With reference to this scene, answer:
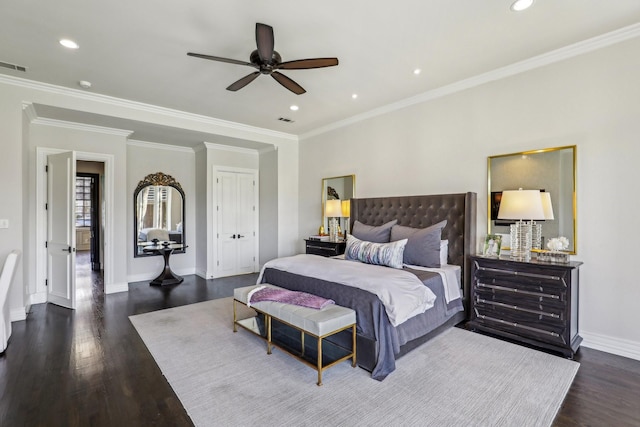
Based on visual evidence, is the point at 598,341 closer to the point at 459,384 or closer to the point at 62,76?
the point at 459,384

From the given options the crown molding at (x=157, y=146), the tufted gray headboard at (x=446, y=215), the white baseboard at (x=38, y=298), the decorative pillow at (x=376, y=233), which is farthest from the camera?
the crown molding at (x=157, y=146)

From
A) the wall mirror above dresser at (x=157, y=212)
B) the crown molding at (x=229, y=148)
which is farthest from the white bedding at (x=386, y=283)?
the wall mirror above dresser at (x=157, y=212)

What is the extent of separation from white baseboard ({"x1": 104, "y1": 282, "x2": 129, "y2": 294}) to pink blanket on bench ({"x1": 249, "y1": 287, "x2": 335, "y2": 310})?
349 cm

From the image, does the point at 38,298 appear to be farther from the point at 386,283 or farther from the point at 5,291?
the point at 386,283

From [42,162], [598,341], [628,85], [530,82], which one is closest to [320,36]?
[530,82]

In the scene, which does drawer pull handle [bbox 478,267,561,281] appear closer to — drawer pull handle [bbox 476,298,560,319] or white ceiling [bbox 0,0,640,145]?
drawer pull handle [bbox 476,298,560,319]

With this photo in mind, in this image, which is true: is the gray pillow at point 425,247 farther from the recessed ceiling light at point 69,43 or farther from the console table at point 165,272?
the console table at point 165,272

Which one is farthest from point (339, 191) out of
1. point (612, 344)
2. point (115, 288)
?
point (115, 288)

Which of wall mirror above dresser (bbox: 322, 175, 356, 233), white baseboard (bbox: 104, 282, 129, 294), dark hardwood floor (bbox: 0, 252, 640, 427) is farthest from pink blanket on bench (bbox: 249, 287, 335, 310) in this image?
white baseboard (bbox: 104, 282, 129, 294)

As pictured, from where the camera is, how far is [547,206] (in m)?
3.38

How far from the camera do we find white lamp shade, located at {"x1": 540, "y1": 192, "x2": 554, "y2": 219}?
11.0 feet

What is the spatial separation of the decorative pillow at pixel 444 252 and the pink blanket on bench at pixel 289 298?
68.6 inches

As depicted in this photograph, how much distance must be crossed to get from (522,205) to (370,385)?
2364mm

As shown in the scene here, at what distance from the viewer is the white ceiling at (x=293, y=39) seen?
8.58 ft
